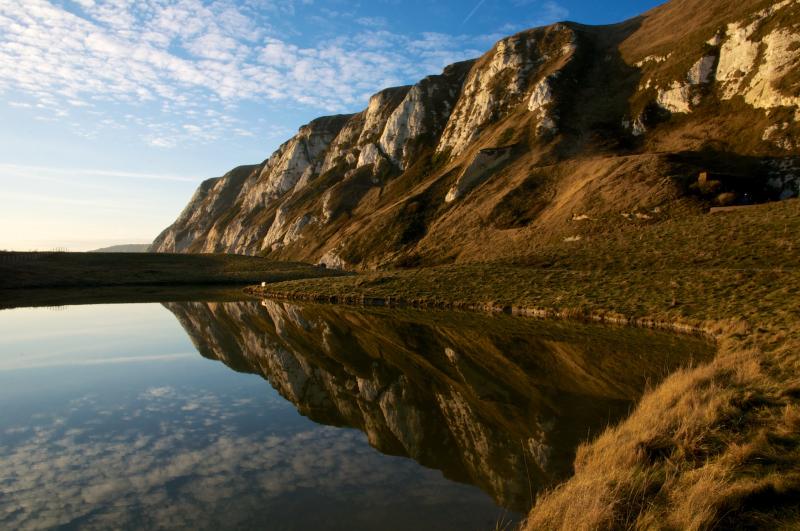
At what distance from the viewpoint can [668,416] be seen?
38.1ft

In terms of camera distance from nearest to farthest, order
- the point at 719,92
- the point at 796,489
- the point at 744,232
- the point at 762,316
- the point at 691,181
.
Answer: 1. the point at 796,489
2. the point at 762,316
3. the point at 744,232
4. the point at 691,181
5. the point at 719,92

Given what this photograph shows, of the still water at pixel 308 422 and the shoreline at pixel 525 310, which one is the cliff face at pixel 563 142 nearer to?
the shoreline at pixel 525 310

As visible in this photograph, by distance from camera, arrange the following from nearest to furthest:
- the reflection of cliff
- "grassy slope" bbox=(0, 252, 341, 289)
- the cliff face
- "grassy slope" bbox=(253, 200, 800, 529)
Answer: "grassy slope" bbox=(253, 200, 800, 529) → the reflection of cliff → the cliff face → "grassy slope" bbox=(0, 252, 341, 289)

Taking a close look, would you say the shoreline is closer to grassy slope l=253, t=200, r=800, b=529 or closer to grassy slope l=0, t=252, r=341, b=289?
grassy slope l=253, t=200, r=800, b=529

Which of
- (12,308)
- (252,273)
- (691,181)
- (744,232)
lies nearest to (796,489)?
(744,232)

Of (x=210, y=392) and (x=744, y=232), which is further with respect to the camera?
(x=744, y=232)

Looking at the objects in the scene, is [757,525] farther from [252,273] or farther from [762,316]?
[252,273]

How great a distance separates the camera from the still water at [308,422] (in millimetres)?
9750

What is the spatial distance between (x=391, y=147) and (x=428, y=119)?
1346cm

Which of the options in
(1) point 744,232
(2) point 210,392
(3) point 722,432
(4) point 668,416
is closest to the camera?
(3) point 722,432

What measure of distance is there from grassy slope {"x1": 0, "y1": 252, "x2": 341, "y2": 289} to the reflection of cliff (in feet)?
166

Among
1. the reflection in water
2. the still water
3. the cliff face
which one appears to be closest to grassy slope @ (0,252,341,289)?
the cliff face

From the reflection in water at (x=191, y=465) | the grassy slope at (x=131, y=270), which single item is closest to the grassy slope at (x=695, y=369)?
the reflection in water at (x=191, y=465)

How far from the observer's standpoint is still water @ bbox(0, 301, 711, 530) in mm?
9750
